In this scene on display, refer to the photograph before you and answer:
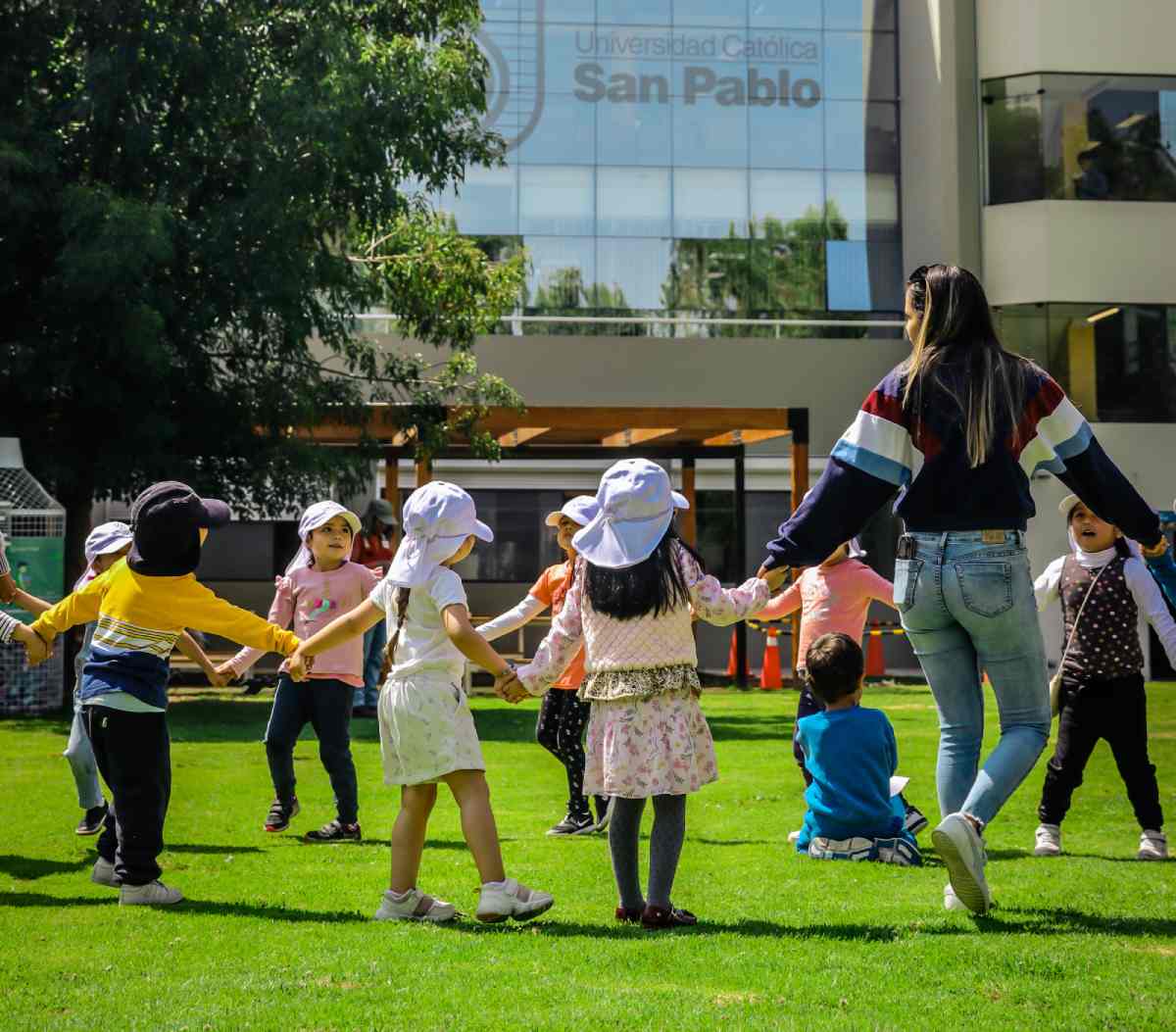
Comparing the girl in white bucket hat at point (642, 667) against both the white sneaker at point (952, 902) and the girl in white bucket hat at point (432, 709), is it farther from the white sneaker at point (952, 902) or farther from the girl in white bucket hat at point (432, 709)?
the white sneaker at point (952, 902)

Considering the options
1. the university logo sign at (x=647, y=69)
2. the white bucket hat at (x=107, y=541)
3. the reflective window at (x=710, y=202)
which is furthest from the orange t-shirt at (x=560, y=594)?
the university logo sign at (x=647, y=69)

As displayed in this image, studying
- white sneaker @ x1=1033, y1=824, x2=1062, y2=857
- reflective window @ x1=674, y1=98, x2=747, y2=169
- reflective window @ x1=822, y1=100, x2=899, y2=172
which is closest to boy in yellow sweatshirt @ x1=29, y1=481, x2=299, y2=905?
white sneaker @ x1=1033, y1=824, x2=1062, y2=857

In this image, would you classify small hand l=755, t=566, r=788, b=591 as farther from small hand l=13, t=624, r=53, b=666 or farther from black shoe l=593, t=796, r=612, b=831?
black shoe l=593, t=796, r=612, b=831

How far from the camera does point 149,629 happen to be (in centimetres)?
704

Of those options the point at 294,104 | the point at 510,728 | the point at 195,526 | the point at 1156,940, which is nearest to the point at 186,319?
the point at 294,104

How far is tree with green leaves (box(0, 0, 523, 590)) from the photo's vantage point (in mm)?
18484

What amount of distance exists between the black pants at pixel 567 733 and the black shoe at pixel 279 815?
143 cm

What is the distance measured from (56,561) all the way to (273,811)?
1117cm

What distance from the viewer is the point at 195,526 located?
7082mm

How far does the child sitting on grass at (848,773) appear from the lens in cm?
789

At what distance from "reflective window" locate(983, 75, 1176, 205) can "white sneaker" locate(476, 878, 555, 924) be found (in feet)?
78.4

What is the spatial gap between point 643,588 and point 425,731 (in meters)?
0.95

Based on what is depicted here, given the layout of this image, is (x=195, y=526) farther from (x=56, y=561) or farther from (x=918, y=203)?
(x=918, y=203)

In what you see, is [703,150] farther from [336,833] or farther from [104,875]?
[104,875]
